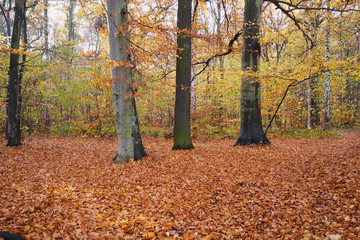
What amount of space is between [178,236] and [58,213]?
192 centimetres

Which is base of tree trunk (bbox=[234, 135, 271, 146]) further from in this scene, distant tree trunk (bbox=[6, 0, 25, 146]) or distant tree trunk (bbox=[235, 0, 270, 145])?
distant tree trunk (bbox=[6, 0, 25, 146])

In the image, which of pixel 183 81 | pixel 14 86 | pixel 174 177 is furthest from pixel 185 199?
pixel 14 86

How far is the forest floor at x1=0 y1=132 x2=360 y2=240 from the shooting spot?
117 inches

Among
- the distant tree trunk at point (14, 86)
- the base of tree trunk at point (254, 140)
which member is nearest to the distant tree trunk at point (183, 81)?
the base of tree trunk at point (254, 140)

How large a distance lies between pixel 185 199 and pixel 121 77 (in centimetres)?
409

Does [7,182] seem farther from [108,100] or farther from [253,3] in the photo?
[253,3]

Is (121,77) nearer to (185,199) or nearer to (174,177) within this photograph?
(174,177)

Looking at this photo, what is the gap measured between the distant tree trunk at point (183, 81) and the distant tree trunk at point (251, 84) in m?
2.58

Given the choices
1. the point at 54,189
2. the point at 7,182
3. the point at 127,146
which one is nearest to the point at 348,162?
the point at 127,146

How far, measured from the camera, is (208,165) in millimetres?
6086

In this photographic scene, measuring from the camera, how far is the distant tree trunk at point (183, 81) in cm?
800

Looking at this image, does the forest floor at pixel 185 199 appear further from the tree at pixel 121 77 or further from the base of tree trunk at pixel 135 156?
the tree at pixel 121 77

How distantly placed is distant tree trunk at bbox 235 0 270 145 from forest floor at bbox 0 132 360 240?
253cm

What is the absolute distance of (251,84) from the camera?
907cm
